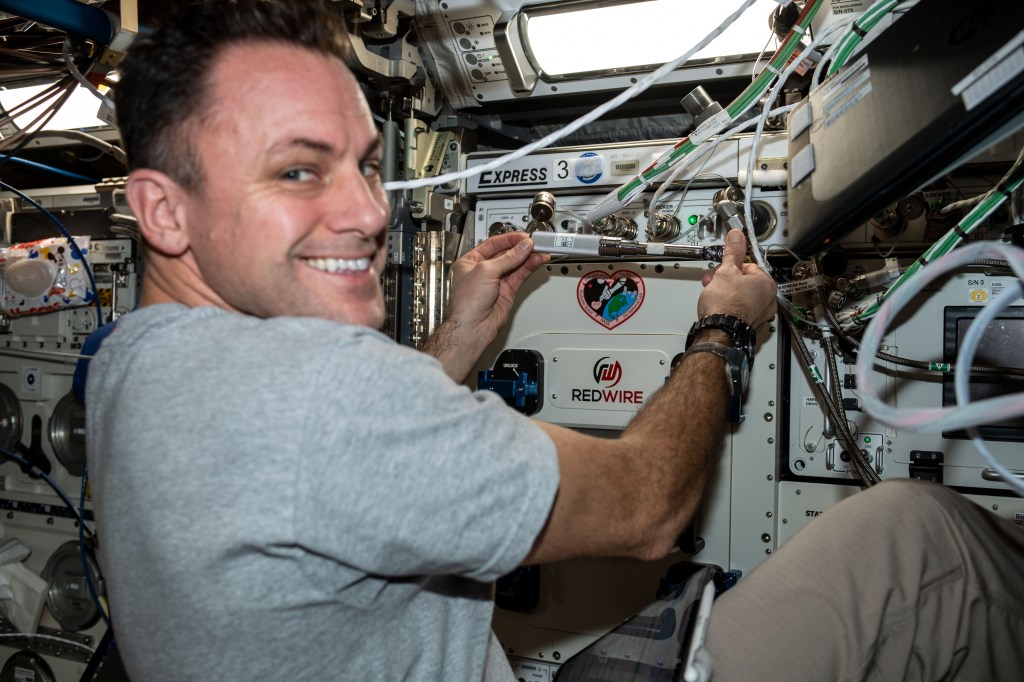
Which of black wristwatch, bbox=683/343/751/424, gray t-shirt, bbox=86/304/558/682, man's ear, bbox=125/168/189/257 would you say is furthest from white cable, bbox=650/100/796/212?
man's ear, bbox=125/168/189/257

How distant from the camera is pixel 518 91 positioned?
2783 mm

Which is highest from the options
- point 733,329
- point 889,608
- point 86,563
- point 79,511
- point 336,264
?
point 336,264

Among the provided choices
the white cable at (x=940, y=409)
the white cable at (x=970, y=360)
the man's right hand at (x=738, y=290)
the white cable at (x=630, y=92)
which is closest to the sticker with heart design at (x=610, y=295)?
the man's right hand at (x=738, y=290)

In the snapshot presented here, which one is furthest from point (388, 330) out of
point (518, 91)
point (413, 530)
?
point (413, 530)

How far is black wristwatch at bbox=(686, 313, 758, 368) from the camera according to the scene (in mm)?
1893

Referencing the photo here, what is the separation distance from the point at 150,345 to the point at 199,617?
429 mm

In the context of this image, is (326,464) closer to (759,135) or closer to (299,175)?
(299,175)

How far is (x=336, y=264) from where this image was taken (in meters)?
1.49

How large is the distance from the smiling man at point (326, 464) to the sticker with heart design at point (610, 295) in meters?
0.72

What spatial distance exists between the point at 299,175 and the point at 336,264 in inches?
6.8

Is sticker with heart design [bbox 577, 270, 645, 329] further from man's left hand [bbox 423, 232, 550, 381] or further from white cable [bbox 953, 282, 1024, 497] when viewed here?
white cable [bbox 953, 282, 1024, 497]

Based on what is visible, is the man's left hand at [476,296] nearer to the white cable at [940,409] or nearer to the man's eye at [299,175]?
the man's eye at [299,175]

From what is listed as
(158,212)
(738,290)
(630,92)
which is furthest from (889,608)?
(158,212)

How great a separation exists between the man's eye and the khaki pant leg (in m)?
1.33
